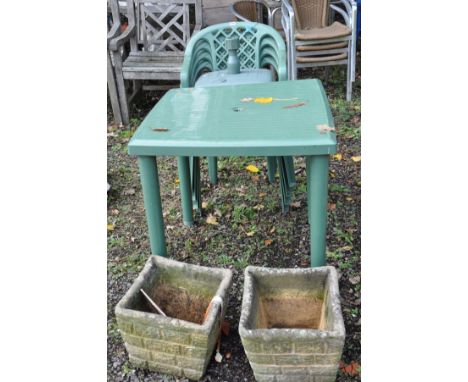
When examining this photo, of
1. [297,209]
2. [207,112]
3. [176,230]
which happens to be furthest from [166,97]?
[297,209]

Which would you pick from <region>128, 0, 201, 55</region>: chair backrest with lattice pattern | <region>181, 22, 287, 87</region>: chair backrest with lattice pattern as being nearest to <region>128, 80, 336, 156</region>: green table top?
<region>181, 22, 287, 87</region>: chair backrest with lattice pattern

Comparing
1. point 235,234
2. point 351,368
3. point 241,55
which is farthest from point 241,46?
point 351,368

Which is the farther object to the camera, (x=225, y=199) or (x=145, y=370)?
(x=225, y=199)

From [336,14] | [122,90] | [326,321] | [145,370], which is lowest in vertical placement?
[145,370]

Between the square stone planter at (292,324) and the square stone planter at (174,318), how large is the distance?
0.14 m

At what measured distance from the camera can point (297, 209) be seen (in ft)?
9.24

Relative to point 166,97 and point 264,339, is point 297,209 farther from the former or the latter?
point 264,339

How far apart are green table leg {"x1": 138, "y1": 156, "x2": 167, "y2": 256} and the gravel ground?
18.5 inches

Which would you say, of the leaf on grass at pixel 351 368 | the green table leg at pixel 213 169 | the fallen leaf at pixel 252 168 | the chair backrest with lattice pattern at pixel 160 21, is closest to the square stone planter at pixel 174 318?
the leaf on grass at pixel 351 368

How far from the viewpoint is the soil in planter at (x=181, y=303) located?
6.21 ft

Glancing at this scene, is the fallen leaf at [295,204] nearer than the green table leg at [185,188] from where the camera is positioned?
No

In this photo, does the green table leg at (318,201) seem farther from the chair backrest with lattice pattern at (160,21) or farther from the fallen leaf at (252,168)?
the chair backrest with lattice pattern at (160,21)

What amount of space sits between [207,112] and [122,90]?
97.5 inches

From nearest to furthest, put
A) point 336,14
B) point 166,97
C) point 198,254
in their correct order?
point 166,97 → point 198,254 → point 336,14
